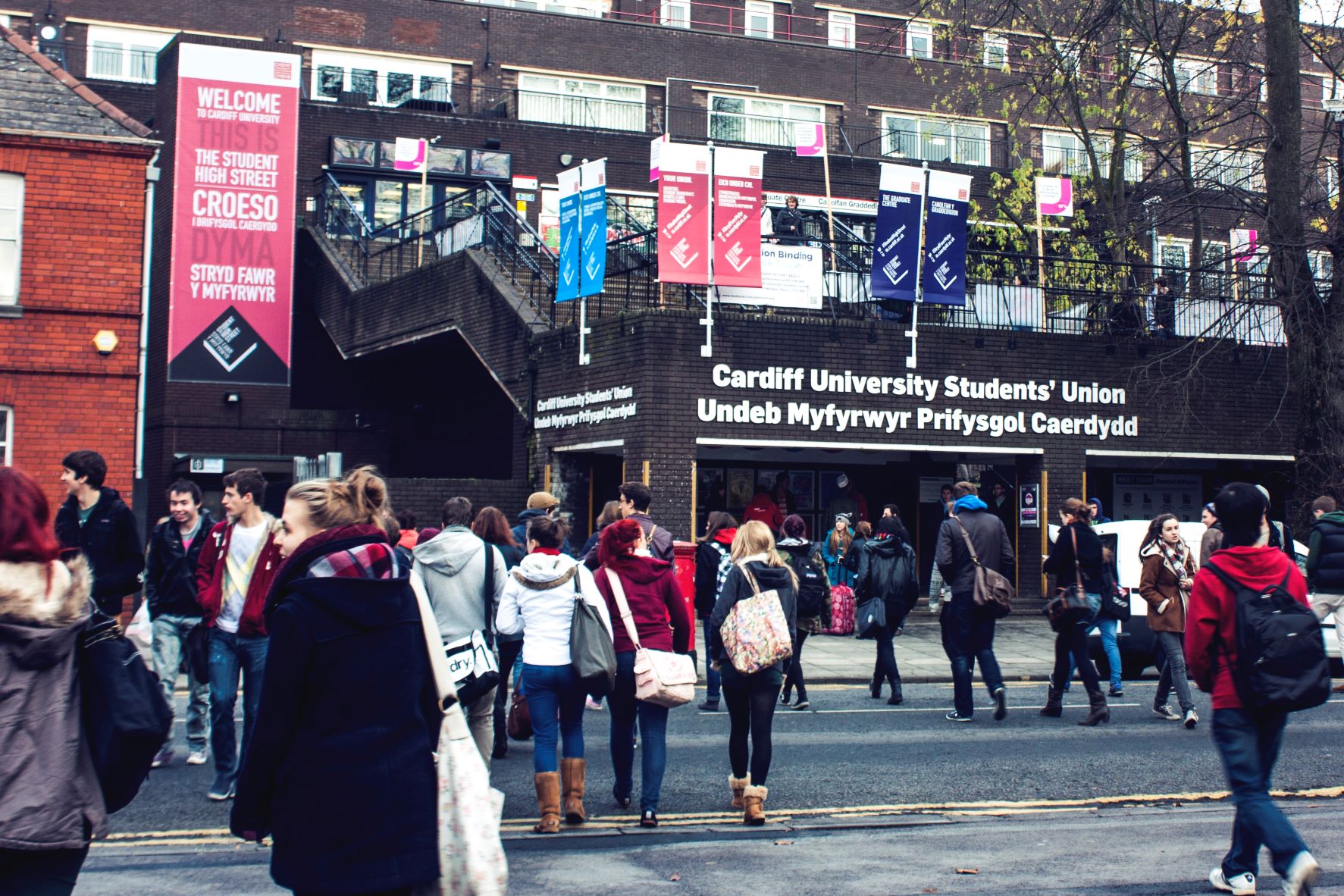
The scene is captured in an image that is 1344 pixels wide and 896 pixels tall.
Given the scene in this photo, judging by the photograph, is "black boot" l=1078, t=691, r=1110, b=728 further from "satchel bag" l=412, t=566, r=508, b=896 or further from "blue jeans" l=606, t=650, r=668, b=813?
"satchel bag" l=412, t=566, r=508, b=896

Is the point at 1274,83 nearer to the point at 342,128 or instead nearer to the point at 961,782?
the point at 961,782

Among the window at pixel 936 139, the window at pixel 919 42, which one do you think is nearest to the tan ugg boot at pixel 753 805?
the window at pixel 936 139

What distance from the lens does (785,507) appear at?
2308cm

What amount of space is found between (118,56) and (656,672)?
33632 millimetres

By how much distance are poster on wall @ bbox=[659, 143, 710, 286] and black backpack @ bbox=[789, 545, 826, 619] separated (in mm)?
7408

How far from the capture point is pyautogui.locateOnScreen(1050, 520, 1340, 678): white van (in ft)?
49.0

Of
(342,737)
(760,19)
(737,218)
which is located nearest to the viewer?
(342,737)

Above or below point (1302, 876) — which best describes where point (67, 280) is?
above

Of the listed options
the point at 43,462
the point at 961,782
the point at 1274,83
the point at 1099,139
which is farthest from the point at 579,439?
the point at 1099,139

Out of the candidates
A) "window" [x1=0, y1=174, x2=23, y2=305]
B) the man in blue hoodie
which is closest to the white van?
the man in blue hoodie

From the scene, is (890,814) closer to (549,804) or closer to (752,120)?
(549,804)

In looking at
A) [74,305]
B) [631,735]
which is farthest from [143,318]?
[631,735]

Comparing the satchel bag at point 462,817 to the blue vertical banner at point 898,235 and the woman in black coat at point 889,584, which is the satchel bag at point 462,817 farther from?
the blue vertical banner at point 898,235

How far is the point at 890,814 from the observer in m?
8.05
